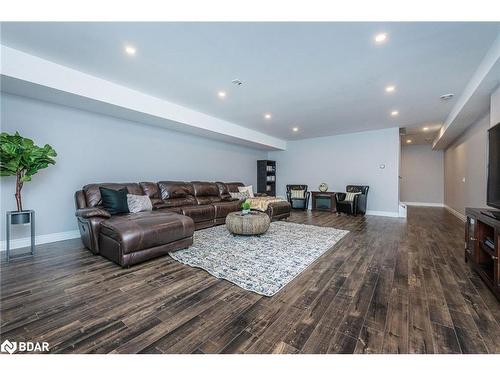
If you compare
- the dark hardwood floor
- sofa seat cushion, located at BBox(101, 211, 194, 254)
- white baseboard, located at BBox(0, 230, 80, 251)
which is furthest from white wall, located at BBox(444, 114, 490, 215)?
white baseboard, located at BBox(0, 230, 80, 251)

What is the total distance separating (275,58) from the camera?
2.79 meters

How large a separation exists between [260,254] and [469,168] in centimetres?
591

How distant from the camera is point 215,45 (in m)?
2.52

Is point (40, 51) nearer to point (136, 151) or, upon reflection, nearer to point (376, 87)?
point (136, 151)

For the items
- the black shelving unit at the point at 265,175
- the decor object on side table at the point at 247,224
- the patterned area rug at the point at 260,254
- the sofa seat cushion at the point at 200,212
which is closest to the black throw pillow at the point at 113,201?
the sofa seat cushion at the point at 200,212

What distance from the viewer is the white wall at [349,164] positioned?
21.2 ft

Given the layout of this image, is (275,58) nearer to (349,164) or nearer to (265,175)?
(349,164)

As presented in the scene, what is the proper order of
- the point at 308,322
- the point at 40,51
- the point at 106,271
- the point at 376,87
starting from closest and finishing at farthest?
the point at 308,322 → the point at 106,271 → the point at 40,51 → the point at 376,87

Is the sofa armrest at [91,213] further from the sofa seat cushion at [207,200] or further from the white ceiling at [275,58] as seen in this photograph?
the sofa seat cushion at [207,200]

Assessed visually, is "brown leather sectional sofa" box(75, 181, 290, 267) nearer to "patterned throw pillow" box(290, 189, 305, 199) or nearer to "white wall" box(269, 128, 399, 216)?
"patterned throw pillow" box(290, 189, 305, 199)

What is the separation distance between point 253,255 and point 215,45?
2667 mm

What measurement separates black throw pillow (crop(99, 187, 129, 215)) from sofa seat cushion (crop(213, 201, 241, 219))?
1.89 metres

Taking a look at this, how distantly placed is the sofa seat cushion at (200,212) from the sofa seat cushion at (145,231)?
117 cm
